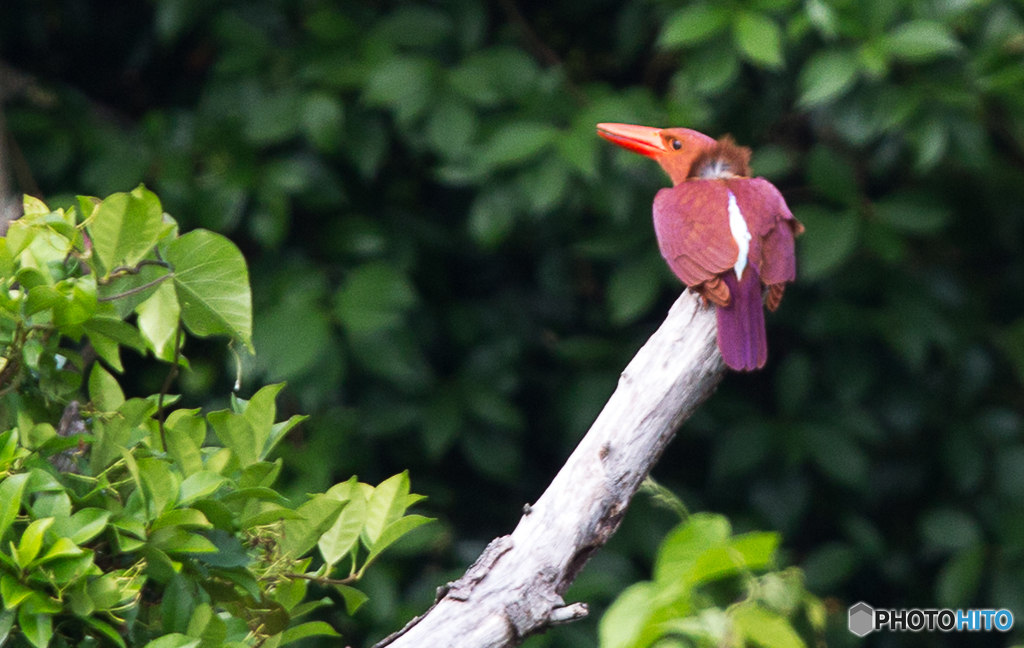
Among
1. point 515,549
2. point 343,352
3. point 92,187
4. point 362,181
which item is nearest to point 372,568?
point 343,352

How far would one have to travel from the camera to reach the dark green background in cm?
219

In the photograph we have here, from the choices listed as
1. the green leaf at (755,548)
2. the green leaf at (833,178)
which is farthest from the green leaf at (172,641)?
the green leaf at (833,178)

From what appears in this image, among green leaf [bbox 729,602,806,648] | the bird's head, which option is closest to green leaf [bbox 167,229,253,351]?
green leaf [bbox 729,602,806,648]

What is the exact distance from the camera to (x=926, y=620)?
2.68 m

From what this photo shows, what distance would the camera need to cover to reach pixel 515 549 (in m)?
1.09

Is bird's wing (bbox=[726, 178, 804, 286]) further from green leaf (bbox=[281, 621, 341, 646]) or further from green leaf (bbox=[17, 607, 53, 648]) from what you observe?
green leaf (bbox=[17, 607, 53, 648])

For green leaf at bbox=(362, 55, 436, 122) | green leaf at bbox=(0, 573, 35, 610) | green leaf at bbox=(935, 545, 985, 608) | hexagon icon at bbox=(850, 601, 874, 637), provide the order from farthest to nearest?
hexagon icon at bbox=(850, 601, 874, 637), green leaf at bbox=(935, 545, 985, 608), green leaf at bbox=(362, 55, 436, 122), green leaf at bbox=(0, 573, 35, 610)

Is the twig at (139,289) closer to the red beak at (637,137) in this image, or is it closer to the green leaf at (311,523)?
the green leaf at (311,523)

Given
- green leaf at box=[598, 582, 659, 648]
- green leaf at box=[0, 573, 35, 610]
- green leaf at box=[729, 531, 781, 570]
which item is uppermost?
green leaf at box=[729, 531, 781, 570]

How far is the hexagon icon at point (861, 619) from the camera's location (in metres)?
2.68

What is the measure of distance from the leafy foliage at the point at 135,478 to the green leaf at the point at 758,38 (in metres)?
1.25

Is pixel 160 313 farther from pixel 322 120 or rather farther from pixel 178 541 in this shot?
pixel 322 120

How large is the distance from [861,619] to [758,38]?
1576mm

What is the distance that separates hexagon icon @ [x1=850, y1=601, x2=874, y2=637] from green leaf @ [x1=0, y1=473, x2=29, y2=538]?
90.5 inches
